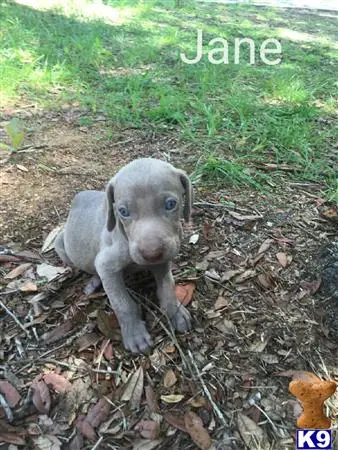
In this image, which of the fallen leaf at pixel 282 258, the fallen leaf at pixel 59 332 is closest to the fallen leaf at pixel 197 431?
the fallen leaf at pixel 59 332

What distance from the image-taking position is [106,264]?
2.85m

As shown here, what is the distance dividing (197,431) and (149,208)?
46.0 inches

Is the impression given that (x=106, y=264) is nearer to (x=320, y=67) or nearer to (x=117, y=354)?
(x=117, y=354)

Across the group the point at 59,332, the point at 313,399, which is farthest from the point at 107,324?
the point at 313,399

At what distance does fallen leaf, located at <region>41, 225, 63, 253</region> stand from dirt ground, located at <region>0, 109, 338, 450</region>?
38 mm

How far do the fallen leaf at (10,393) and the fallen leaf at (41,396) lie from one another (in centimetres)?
9

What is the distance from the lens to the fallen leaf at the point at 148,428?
249cm

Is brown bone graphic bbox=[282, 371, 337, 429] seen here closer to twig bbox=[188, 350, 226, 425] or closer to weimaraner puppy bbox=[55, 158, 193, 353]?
twig bbox=[188, 350, 226, 425]

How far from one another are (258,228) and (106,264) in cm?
142

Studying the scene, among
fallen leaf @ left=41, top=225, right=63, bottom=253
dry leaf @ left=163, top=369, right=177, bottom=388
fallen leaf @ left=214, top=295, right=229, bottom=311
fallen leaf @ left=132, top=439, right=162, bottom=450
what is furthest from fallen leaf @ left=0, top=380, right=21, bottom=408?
fallen leaf @ left=214, top=295, right=229, bottom=311

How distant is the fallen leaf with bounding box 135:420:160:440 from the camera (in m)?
2.49

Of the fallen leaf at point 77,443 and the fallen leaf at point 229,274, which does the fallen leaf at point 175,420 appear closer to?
the fallen leaf at point 77,443

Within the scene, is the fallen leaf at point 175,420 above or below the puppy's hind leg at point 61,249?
below

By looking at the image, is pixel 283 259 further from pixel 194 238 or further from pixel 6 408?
pixel 6 408
